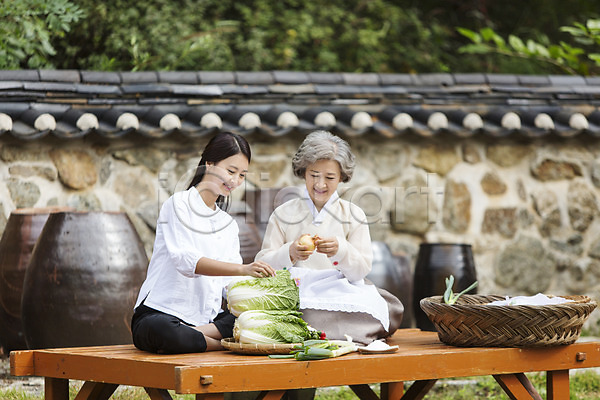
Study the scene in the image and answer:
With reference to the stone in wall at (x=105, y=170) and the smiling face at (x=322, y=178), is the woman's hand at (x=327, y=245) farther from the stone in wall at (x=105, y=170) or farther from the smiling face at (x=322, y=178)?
the stone in wall at (x=105, y=170)

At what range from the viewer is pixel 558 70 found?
29.1 ft

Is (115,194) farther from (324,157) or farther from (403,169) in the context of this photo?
(324,157)

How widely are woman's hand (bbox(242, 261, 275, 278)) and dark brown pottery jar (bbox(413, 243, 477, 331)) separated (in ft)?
8.68

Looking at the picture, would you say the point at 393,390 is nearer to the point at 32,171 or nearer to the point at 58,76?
the point at 32,171

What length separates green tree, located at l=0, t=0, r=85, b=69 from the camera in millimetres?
6000

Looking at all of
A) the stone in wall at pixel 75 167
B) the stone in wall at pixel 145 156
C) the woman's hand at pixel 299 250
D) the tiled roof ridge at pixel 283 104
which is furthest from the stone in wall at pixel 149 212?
the woman's hand at pixel 299 250

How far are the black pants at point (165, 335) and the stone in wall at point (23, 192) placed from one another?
2429 millimetres

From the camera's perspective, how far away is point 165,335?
292 cm

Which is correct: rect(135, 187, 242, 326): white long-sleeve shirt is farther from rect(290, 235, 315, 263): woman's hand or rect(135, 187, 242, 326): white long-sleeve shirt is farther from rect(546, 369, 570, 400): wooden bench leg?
rect(546, 369, 570, 400): wooden bench leg

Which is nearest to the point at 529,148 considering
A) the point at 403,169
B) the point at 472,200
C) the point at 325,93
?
the point at 472,200

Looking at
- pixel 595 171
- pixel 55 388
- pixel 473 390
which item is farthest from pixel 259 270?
pixel 595 171

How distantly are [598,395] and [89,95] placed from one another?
11.4 feet

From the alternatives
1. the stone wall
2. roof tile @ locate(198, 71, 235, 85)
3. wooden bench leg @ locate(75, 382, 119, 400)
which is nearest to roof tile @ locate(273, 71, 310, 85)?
roof tile @ locate(198, 71, 235, 85)

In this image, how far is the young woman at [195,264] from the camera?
2.96m
